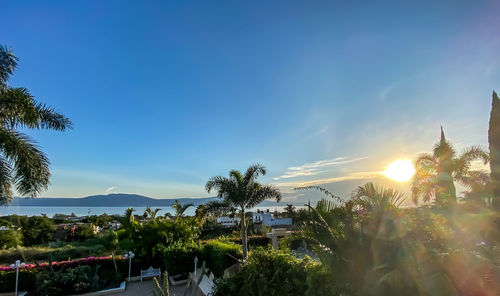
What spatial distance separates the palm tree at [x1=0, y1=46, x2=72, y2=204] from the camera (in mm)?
7020

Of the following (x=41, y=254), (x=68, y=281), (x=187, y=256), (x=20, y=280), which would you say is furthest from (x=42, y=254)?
(x=187, y=256)

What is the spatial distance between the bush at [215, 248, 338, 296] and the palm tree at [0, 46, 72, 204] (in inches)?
252

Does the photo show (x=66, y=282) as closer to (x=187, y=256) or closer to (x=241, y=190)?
(x=187, y=256)

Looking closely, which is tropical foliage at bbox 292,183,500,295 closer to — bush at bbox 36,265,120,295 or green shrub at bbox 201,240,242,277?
green shrub at bbox 201,240,242,277

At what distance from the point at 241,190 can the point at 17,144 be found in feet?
30.1

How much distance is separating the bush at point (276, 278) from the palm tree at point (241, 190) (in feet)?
27.9

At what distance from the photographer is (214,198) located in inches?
567

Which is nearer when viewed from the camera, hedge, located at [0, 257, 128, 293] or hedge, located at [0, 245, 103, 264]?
hedge, located at [0, 257, 128, 293]

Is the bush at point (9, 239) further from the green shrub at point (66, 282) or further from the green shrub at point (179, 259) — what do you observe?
the green shrub at point (179, 259)

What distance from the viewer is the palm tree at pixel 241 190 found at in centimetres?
1346

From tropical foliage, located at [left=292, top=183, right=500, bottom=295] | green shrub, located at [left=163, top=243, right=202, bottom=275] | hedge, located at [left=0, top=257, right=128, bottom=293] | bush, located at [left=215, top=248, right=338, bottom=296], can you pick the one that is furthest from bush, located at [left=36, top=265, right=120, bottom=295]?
tropical foliage, located at [left=292, top=183, right=500, bottom=295]

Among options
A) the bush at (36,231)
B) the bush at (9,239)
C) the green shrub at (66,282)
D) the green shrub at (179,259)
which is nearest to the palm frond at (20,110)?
the green shrub at (66,282)

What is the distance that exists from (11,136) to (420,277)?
972 centimetres

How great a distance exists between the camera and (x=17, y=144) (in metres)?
7.03
